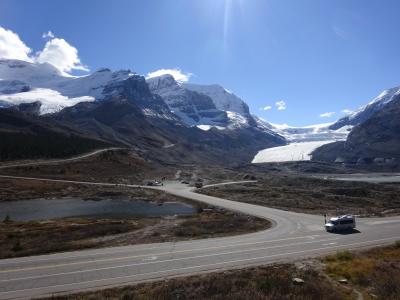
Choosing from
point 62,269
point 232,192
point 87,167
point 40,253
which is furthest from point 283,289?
point 87,167

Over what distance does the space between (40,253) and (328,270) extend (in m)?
25.8

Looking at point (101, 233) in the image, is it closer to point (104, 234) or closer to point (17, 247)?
point (104, 234)

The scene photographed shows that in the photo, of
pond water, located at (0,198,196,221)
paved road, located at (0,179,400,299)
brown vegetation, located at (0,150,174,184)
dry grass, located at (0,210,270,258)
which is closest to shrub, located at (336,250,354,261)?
paved road, located at (0,179,400,299)

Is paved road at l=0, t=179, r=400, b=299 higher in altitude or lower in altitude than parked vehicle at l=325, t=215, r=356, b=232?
lower

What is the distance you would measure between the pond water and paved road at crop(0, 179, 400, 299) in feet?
134

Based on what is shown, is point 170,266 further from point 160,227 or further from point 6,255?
point 160,227

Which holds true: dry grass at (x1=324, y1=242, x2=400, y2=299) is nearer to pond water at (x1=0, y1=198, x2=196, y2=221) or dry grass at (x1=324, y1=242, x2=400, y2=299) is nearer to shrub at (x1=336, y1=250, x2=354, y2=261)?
shrub at (x1=336, y1=250, x2=354, y2=261)

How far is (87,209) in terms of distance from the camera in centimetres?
10550

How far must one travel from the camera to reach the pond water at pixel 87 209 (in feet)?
312

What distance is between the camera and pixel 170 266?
37.1 m

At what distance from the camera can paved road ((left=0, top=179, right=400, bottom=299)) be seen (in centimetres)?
3195

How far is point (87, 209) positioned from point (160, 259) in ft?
230

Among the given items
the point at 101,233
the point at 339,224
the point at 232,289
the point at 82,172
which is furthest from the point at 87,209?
the point at 232,289

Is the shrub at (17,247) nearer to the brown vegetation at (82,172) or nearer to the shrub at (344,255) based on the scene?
the shrub at (344,255)
